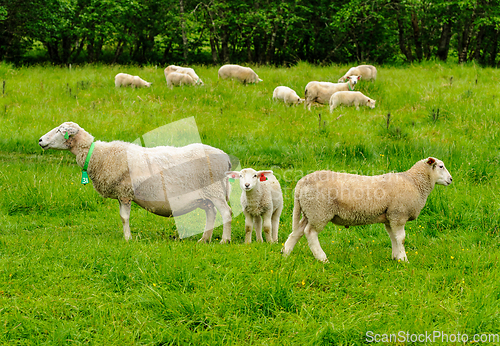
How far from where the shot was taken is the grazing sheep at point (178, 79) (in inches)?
591

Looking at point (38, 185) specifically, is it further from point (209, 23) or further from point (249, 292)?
point (209, 23)

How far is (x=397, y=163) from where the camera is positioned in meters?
8.52

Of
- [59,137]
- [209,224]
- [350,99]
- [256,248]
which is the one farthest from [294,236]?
[350,99]

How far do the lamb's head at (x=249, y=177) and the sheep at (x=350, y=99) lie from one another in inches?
Result: 304

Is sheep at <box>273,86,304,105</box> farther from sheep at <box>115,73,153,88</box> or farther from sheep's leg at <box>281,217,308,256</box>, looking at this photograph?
sheep's leg at <box>281,217,308,256</box>

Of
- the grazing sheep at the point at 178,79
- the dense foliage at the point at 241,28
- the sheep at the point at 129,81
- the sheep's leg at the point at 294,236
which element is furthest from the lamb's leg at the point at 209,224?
the dense foliage at the point at 241,28

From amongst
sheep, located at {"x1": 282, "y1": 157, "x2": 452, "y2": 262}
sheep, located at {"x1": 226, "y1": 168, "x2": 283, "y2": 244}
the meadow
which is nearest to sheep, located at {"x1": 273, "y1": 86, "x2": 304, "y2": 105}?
the meadow

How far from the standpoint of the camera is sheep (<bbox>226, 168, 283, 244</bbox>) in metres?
5.84

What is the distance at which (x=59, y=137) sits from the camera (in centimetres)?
602

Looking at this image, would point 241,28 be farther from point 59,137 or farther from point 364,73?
point 59,137

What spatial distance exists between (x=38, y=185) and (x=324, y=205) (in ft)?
17.7

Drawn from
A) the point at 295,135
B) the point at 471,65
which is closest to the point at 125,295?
the point at 295,135

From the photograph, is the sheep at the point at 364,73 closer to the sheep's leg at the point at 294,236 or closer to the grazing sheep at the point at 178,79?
the grazing sheep at the point at 178,79

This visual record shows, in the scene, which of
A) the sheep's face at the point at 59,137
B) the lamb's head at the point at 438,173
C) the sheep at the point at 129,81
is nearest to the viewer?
the lamb's head at the point at 438,173
